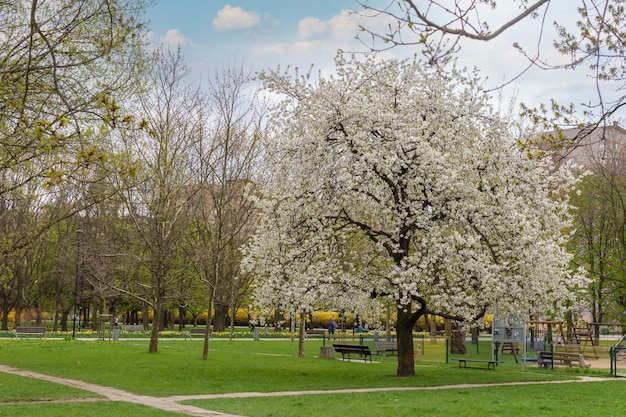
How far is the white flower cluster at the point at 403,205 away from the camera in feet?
62.5

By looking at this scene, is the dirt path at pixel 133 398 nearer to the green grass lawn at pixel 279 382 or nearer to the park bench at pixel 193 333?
the green grass lawn at pixel 279 382

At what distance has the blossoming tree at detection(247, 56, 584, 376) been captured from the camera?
1906 cm

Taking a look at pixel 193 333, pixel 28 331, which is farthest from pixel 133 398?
pixel 193 333

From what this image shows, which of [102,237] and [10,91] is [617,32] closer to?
[10,91]

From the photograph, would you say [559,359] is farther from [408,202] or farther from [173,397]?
[173,397]

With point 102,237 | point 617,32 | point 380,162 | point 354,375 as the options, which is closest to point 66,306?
point 102,237

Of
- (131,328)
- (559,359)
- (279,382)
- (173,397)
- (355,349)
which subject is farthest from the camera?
(131,328)

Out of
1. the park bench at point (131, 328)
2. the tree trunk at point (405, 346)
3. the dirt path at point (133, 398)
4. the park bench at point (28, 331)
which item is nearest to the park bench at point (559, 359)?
the tree trunk at point (405, 346)

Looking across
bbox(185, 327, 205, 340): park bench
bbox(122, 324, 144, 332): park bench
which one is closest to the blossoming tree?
bbox(185, 327, 205, 340): park bench

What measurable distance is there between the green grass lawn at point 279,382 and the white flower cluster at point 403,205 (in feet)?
7.46

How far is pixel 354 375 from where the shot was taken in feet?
70.2

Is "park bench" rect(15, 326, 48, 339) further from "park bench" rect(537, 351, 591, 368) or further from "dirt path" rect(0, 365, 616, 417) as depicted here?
"park bench" rect(537, 351, 591, 368)

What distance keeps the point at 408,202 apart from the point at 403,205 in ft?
0.64

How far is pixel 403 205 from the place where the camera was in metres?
19.3
